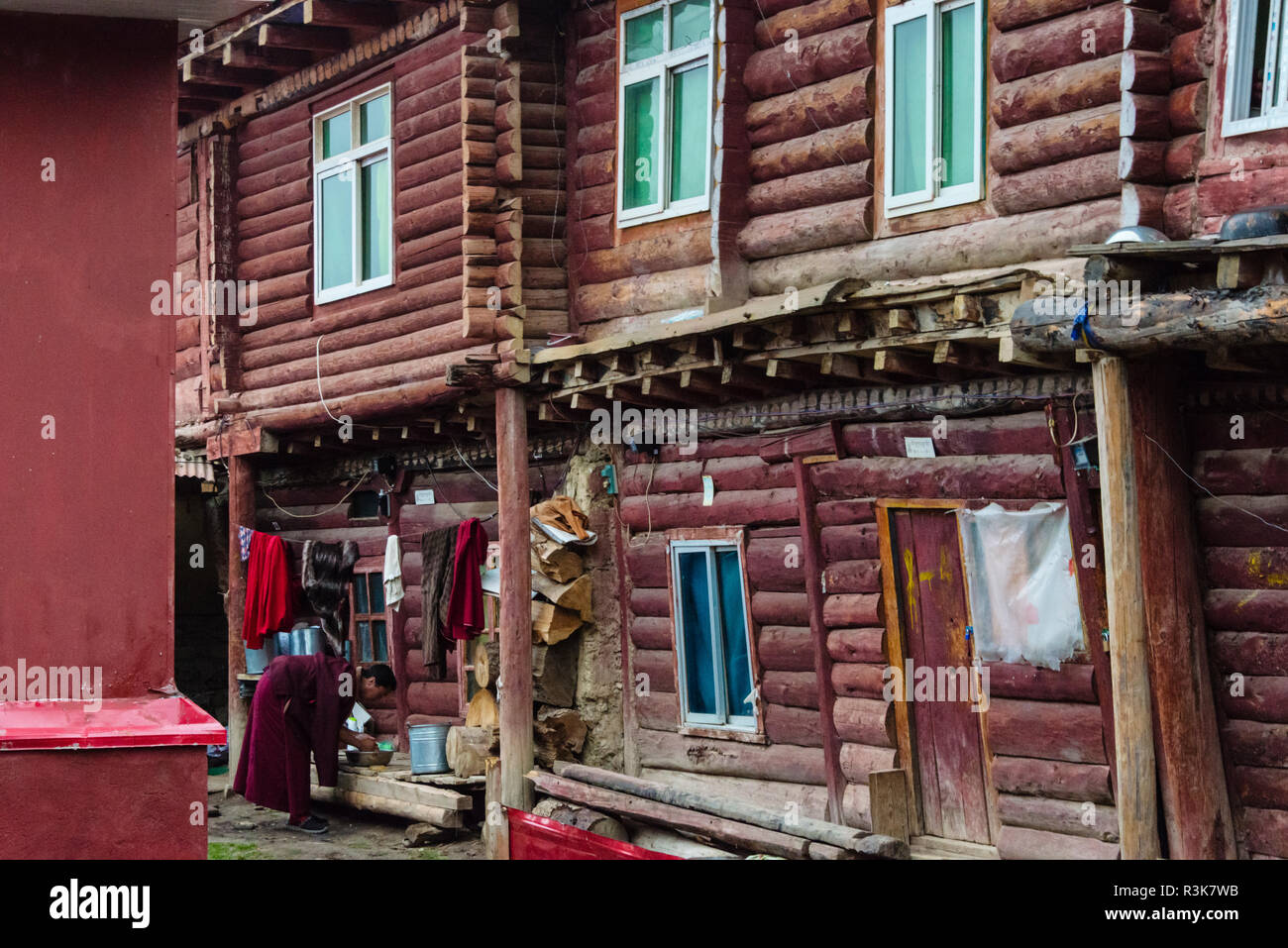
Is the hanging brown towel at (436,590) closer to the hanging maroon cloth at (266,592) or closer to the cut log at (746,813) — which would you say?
the hanging maroon cloth at (266,592)

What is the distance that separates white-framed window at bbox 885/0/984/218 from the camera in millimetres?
10469

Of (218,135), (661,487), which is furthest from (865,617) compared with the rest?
(218,135)

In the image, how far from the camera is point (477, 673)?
1483 cm

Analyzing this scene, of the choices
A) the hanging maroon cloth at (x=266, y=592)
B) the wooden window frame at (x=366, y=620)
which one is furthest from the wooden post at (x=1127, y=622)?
the hanging maroon cloth at (x=266, y=592)

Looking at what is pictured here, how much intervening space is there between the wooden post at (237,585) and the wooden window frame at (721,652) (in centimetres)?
621

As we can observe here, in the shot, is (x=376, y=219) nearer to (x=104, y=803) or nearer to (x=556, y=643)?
(x=556, y=643)

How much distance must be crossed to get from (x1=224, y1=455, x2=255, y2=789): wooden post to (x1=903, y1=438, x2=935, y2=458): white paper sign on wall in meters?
8.99

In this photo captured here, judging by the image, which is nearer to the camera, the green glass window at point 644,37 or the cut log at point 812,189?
the cut log at point 812,189

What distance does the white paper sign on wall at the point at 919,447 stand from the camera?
11.0 metres

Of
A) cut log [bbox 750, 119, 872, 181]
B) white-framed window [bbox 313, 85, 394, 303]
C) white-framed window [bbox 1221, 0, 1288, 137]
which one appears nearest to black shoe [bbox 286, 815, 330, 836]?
white-framed window [bbox 313, 85, 394, 303]

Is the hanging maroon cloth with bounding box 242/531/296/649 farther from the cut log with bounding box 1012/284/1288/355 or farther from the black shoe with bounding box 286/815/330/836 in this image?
the cut log with bounding box 1012/284/1288/355

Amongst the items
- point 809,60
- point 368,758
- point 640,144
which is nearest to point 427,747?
point 368,758
